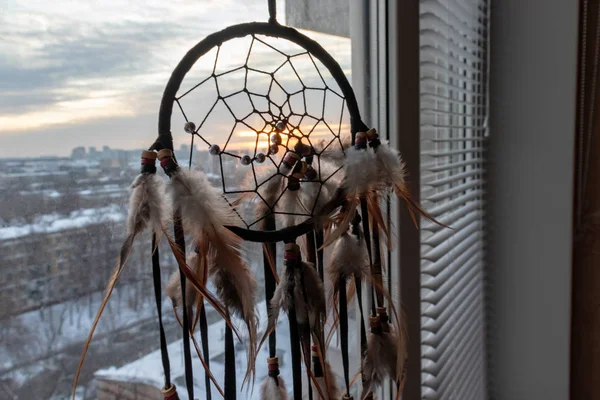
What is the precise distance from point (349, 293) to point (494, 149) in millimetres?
825

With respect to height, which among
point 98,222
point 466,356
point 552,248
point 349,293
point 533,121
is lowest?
point 466,356

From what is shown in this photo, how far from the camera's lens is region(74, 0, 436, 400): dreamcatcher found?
38 centimetres

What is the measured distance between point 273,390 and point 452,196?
2.16 ft

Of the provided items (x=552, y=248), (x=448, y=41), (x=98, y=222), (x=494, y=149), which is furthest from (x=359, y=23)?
(x=552, y=248)

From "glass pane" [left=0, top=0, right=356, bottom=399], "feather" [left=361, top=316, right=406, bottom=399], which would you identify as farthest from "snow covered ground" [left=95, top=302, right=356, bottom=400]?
"feather" [left=361, top=316, right=406, bottom=399]

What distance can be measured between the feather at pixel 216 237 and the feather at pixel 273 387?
65mm

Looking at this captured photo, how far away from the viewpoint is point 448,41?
0.90 meters

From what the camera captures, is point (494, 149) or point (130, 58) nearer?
point (130, 58)

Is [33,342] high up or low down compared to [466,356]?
up

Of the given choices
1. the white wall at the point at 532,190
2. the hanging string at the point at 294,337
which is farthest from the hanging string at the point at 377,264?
the white wall at the point at 532,190

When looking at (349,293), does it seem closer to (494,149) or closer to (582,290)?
(494,149)

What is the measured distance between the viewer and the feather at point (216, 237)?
0.38 metres

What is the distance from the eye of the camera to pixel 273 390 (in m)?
0.47

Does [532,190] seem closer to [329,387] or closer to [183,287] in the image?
[329,387]
